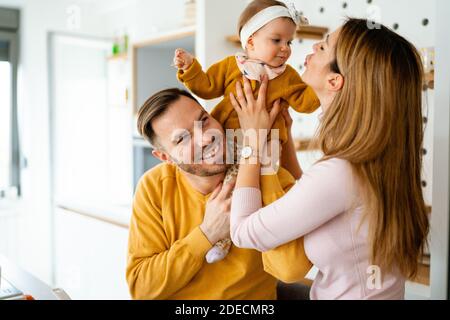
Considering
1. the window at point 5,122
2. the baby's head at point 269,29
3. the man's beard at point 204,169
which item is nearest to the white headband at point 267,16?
the baby's head at point 269,29

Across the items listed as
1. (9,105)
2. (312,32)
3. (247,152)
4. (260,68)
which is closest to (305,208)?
(247,152)

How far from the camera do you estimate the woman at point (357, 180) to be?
529 millimetres

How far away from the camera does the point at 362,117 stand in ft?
1.75

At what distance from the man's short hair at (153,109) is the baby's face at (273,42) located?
0.15 m

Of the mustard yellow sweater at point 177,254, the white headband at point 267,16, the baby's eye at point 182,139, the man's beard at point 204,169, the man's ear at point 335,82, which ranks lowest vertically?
the mustard yellow sweater at point 177,254

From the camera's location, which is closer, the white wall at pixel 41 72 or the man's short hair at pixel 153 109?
the man's short hair at pixel 153 109

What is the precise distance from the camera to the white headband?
599 millimetres

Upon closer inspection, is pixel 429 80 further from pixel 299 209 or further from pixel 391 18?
pixel 299 209

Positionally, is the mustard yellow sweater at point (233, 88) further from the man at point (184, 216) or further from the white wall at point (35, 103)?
the white wall at point (35, 103)

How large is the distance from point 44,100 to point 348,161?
4.50 feet

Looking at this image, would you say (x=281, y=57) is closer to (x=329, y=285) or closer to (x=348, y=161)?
(x=348, y=161)

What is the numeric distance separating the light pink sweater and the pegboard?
0.83 feet

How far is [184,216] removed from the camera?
758 mm

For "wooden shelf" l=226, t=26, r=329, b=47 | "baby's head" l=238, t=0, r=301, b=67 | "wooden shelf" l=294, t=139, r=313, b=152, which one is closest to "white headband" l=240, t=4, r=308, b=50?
"baby's head" l=238, t=0, r=301, b=67
